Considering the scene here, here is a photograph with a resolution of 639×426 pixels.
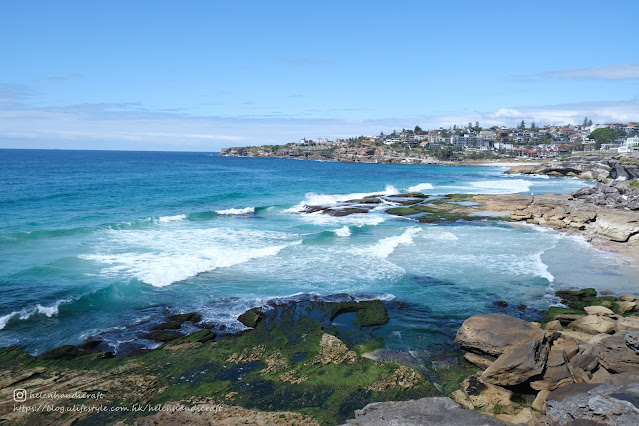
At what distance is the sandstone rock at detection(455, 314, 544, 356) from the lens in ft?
39.2

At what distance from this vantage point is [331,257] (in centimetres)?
2334

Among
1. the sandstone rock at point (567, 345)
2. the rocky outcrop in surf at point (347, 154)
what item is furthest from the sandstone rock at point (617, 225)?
the rocky outcrop in surf at point (347, 154)

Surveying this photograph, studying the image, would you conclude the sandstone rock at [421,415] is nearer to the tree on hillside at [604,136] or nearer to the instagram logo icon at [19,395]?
the instagram logo icon at [19,395]

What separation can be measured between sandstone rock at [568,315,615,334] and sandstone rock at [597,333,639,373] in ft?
6.61

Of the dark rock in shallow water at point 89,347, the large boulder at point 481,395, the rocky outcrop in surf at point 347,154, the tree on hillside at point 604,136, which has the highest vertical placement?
the tree on hillside at point 604,136

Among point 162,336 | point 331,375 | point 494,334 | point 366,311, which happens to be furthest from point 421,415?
point 162,336

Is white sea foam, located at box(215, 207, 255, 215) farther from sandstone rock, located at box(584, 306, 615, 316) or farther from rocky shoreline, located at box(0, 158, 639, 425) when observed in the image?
sandstone rock, located at box(584, 306, 615, 316)

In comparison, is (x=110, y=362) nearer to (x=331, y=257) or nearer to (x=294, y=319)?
(x=294, y=319)

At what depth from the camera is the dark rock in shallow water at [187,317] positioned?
15.1 m

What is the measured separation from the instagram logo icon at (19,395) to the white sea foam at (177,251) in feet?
26.9

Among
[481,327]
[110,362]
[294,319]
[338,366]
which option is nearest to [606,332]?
[481,327]

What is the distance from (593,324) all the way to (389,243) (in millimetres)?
13427

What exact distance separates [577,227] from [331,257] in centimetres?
1883

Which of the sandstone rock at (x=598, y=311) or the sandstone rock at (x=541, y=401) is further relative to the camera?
the sandstone rock at (x=598, y=311)
